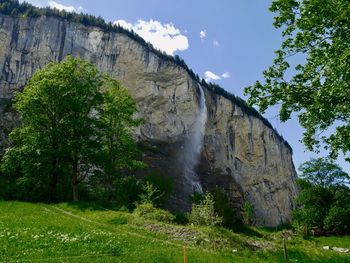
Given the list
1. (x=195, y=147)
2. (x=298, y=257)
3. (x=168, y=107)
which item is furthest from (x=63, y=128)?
(x=195, y=147)

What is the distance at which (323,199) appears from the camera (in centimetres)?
5603

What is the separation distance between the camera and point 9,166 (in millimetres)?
38281

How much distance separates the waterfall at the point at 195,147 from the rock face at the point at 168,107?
1.56 meters

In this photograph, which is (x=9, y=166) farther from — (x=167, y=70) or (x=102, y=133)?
(x=167, y=70)

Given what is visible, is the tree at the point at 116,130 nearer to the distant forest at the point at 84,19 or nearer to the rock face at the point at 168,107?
the rock face at the point at 168,107

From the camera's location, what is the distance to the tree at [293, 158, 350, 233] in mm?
50625

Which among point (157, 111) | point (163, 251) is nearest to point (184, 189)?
point (157, 111)

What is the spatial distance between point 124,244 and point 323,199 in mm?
45213

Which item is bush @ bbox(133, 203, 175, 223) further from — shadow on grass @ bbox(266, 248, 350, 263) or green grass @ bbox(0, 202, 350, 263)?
shadow on grass @ bbox(266, 248, 350, 263)

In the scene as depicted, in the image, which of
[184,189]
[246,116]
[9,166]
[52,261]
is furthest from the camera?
[246,116]

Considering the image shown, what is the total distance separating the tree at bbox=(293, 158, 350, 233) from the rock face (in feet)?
173

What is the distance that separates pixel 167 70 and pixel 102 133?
9582cm

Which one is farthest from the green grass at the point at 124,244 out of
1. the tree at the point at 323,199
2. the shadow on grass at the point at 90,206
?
the tree at the point at 323,199

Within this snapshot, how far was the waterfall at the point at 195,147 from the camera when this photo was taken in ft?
387
